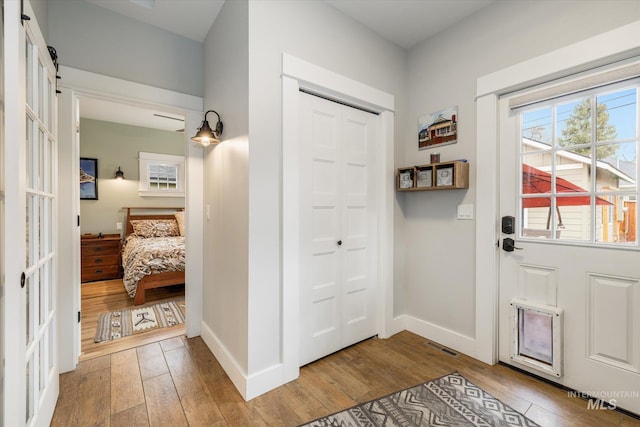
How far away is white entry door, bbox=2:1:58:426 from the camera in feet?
3.26

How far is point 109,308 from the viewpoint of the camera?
3318 millimetres

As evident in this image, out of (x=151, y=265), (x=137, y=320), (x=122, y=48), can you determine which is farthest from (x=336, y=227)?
(x=151, y=265)

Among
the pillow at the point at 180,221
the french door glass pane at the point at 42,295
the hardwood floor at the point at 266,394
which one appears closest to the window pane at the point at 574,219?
the hardwood floor at the point at 266,394

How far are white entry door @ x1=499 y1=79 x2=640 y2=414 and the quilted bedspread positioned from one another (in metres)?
3.70

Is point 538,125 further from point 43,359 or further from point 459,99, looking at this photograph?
point 43,359

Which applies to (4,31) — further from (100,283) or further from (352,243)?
(100,283)

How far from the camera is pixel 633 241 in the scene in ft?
5.22

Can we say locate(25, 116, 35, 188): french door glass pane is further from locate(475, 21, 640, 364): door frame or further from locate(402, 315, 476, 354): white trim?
locate(402, 315, 476, 354): white trim

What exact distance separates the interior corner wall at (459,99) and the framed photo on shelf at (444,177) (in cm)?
17

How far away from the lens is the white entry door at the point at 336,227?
81.4 inches

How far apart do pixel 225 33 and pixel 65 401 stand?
2645mm

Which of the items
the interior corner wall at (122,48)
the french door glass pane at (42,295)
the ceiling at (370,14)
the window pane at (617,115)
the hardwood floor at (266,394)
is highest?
the ceiling at (370,14)

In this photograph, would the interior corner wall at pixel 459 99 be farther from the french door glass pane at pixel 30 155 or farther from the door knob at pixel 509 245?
the french door glass pane at pixel 30 155

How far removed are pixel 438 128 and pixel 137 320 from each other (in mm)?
3527
